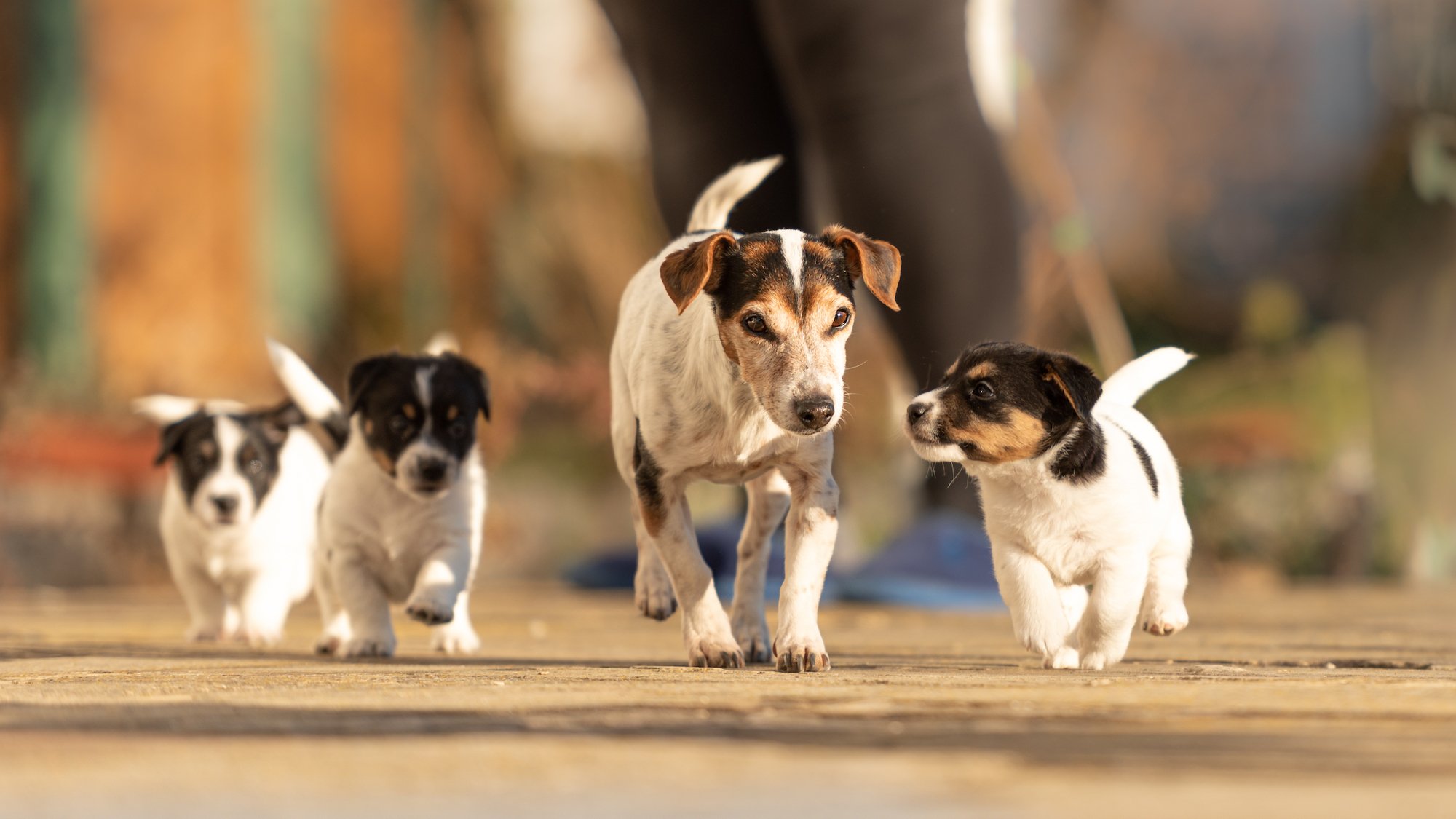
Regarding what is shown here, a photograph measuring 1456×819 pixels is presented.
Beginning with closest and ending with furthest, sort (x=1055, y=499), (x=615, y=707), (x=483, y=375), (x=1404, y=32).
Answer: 1. (x=615, y=707)
2. (x=1055, y=499)
3. (x=483, y=375)
4. (x=1404, y=32)

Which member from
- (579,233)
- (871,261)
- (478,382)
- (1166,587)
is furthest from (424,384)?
(579,233)

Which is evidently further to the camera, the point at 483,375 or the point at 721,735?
the point at 483,375

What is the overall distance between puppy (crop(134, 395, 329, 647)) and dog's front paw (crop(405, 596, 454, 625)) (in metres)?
0.98

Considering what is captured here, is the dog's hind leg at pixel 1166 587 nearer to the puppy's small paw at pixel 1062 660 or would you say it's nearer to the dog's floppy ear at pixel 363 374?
the puppy's small paw at pixel 1062 660

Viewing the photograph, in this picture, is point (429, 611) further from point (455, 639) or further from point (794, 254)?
point (794, 254)

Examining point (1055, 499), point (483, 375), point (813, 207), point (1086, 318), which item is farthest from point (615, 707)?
point (1086, 318)

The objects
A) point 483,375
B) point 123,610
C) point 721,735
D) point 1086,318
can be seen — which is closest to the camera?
point 721,735

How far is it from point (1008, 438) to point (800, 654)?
529 millimetres

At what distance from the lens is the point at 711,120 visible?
4.55 meters

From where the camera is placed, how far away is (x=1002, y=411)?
302cm

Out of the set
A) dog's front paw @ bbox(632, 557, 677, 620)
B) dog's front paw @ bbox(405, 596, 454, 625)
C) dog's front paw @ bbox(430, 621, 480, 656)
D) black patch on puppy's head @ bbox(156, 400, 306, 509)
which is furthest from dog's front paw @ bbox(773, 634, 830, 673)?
black patch on puppy's head @ bbox(156, 400, 306, 509)

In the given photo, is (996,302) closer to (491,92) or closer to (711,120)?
(711,120)

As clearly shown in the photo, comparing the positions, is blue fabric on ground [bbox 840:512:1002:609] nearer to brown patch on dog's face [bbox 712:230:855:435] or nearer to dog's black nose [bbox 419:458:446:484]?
dog's black nose [bbox 419:458:446:484]

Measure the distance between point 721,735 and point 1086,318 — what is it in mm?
6885
